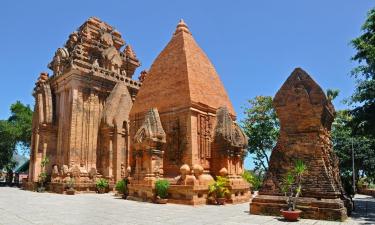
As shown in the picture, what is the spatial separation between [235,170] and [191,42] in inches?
291

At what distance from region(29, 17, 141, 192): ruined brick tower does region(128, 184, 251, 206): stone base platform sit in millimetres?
7227

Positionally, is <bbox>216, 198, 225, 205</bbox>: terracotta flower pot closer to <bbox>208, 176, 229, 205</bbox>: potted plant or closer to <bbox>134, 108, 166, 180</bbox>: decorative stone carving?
<bbox>208, 176, 229, 205</bbox>: potted plant

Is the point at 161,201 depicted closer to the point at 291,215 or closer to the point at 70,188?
the point at 291,215

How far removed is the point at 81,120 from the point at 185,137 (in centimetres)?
1069

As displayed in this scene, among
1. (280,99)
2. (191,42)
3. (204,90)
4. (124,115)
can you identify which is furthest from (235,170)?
(124,115)

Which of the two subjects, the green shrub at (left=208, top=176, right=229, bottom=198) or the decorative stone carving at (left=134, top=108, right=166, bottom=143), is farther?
the decorative stone carving at (left=134, top=108, right=166, bottom=143)

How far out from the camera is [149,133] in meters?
15.8

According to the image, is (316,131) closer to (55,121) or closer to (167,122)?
(167,122)

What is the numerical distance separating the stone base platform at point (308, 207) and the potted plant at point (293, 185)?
214 mm

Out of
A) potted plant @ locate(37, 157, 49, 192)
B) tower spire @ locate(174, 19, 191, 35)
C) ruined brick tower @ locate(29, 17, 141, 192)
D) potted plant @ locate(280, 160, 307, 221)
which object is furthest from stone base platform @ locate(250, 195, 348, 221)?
potted plant @ locate(37, 157, 49, 192)

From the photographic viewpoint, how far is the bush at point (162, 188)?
15.0 metres

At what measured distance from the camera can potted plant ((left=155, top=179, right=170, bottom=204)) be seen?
14.9 metres

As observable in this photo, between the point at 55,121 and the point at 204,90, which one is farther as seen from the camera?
the point at 55,121

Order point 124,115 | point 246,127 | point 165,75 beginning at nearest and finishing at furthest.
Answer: point 165,75 → point 124,115 → point 246,127
